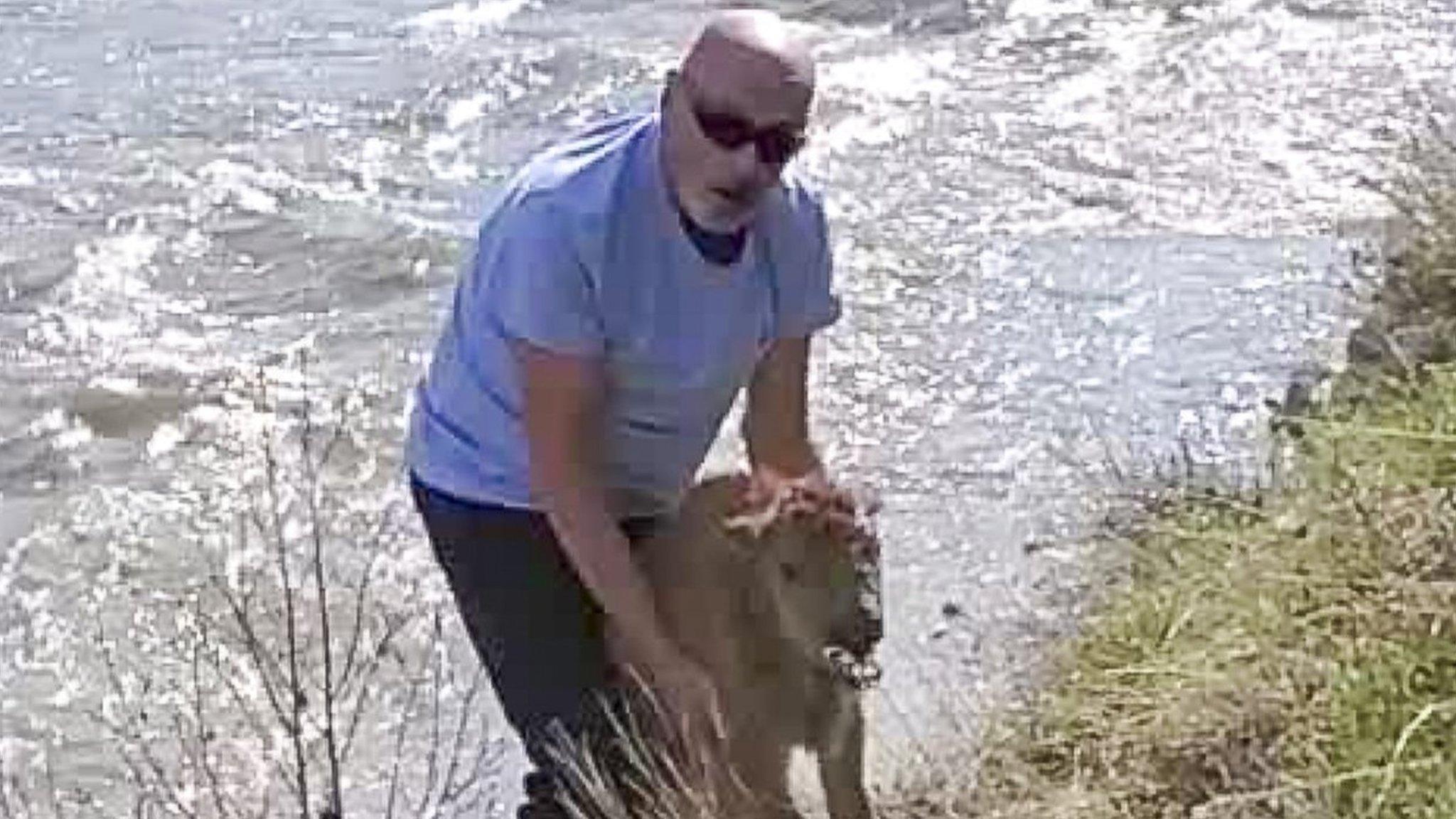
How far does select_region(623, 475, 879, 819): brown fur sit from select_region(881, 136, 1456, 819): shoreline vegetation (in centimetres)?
18

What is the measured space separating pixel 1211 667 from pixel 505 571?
1013 mm

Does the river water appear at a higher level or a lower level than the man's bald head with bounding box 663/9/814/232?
lower

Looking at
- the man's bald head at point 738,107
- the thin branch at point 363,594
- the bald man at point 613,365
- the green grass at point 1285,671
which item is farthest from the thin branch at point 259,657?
the man's bald head at point 738,107

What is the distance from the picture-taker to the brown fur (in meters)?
5.25

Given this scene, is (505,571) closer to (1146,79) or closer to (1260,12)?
(1146,79)

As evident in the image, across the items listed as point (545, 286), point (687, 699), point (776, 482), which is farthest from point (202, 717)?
Answer: point (545, 286)

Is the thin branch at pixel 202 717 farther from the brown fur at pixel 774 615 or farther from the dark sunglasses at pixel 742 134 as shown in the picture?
the dark sunglasses at pixel 742 134

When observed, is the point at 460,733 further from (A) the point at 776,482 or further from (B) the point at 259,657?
(A) the point at 776,482

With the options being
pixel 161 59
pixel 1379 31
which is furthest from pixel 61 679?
pixel 1379 31

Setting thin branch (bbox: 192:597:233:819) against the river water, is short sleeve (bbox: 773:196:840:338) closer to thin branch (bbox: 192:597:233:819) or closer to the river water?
the river water

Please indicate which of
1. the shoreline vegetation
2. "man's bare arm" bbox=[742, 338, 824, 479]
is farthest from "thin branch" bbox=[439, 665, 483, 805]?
"man's bare arm" bbox=[742, 338, 824, 479]

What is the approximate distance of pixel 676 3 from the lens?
590 inches

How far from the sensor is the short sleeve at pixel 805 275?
16.5ft

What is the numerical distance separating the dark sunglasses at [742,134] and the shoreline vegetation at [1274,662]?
93 centimetres
